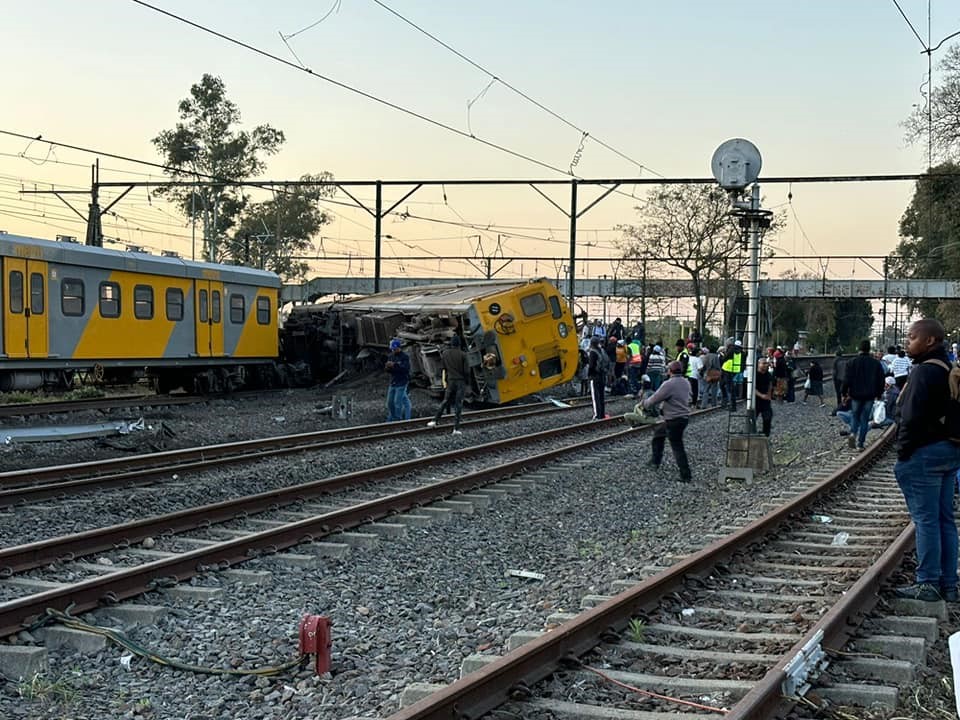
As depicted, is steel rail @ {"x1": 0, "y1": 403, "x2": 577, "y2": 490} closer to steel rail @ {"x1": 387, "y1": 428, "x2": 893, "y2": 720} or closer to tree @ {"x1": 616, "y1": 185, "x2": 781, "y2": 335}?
steel rail @ {"x1": 387, "y1": 428, "x2": 893, "y2": 720}

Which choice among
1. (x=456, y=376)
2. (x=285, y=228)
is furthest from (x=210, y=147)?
(x=456, y=376)

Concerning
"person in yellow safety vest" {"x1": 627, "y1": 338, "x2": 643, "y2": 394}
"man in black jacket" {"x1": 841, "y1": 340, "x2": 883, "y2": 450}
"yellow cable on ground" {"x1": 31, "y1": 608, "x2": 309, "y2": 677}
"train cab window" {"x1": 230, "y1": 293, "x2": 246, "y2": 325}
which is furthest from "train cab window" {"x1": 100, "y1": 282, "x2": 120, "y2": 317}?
"yellow cable on ground" {"x1": 31, "y1": 608, "x2": 309, "y2": 677}

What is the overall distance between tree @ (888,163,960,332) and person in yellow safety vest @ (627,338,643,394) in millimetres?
14100

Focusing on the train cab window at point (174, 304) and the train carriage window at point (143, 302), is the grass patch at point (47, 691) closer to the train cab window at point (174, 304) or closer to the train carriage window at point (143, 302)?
the train carriage window at point (143, 302)

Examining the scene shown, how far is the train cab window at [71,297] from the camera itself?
19656mm

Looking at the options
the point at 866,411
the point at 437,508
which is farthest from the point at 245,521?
the point at 866,411

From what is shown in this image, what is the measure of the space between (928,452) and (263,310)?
2198 centimetres

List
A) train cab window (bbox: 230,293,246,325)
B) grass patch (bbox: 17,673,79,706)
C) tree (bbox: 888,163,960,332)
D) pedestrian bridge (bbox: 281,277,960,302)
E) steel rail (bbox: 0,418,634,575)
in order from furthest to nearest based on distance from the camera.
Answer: pedestrian bridge (bbox: 281,277,960,302), tree (bbox: 888,163,960,332), train cab window (bbox: 230,293,246,325), steel rail (bbox: 0,418,634,575), grass patch (bbox: 17,673,79,706)

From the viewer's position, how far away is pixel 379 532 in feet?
31.9

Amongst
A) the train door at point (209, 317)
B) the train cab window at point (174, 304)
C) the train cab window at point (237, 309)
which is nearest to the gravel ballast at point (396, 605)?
the train cab window at point (174, 304)

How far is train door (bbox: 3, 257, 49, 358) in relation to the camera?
18.3 m

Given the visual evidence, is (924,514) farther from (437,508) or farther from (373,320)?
(373,320)

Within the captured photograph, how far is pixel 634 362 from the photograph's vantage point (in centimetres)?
2817

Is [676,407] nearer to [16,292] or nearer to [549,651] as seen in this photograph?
[549,651]
